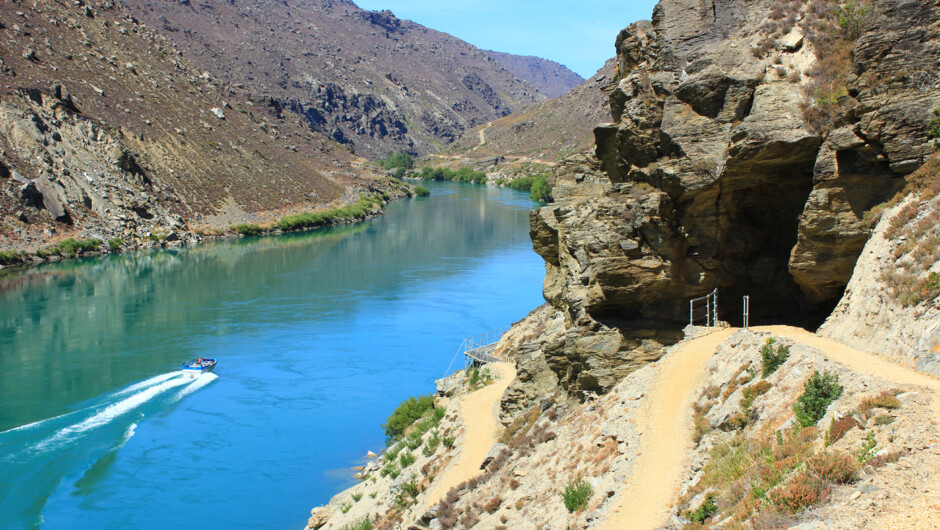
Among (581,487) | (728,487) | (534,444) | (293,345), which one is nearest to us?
(728,487)

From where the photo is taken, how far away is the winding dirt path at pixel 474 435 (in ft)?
65.5

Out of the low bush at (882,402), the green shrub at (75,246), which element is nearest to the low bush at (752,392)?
the low bush at (882,402)

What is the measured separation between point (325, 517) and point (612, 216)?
1330 cm

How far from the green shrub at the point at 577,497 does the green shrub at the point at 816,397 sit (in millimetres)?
4210

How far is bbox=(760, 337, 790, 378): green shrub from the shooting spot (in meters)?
13.1

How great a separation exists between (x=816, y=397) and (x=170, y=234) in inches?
3375

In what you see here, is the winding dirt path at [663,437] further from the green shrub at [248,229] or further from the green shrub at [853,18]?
the green shrub at [248,229]

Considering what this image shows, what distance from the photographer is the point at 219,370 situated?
1642 inches

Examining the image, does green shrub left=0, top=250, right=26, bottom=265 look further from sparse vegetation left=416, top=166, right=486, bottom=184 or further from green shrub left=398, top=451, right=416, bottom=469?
sparse vegetation left=416, top=166, right=486, bottom=184

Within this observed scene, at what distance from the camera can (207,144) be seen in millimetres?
109250

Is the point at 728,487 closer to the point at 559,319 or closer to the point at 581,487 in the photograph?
the point at 581,487

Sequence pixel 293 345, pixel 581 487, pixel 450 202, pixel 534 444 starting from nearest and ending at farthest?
pixel 581 487 < pixel 534 444 < pixel 293 345 < pixel 450 202

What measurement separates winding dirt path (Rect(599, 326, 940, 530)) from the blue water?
51.8 feet

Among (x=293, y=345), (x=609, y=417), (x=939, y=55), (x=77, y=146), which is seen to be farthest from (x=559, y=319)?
(x=77, y=146)
